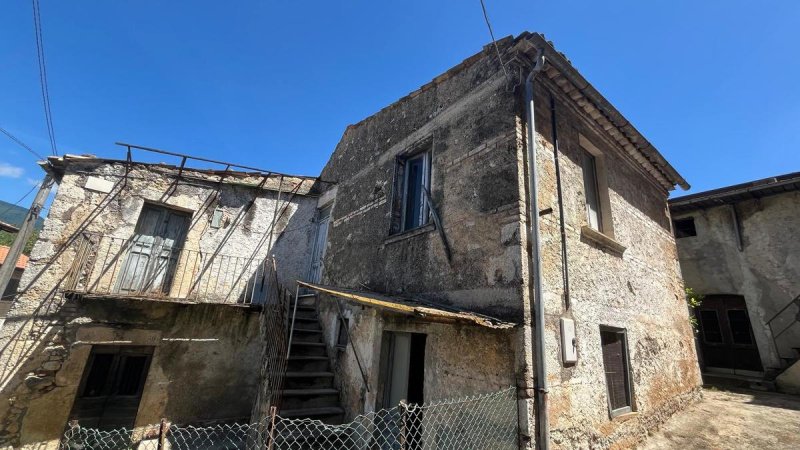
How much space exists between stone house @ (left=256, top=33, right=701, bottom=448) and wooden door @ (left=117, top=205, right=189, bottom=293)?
146 inches

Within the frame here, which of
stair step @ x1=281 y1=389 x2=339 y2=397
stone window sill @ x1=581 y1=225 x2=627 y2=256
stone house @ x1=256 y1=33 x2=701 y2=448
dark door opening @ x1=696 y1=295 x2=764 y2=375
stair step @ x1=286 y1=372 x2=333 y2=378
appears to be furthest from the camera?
dark door opening @ x1=696 y1=295 x2=764 y2=375

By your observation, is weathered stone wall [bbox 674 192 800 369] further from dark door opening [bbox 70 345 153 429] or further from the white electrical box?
dark door opening [bbox 70 345 153 429]

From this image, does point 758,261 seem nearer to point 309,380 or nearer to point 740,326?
point 740,326

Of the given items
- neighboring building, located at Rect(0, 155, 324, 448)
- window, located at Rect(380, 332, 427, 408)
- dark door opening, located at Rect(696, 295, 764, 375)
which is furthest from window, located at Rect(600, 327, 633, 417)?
dark door opening, located at Rect(696, 295, 764, 375)

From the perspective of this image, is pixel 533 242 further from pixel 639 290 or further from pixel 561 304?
pixel 639 290

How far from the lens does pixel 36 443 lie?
5.94 meters

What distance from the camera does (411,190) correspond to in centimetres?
611

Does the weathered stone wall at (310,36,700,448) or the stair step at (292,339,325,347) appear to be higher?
the weathered stone wall at (310,36,700,448)

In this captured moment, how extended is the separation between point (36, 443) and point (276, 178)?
22.4 ft

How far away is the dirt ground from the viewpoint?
454 centimetres

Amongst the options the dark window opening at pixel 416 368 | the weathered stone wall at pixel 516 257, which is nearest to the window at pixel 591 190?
the weathered stone wall at pixel 516 257

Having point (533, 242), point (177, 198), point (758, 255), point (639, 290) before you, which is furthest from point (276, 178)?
point (758, 255)

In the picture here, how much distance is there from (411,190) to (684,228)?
1073 cm

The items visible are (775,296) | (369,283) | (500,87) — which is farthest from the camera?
(775,296)
